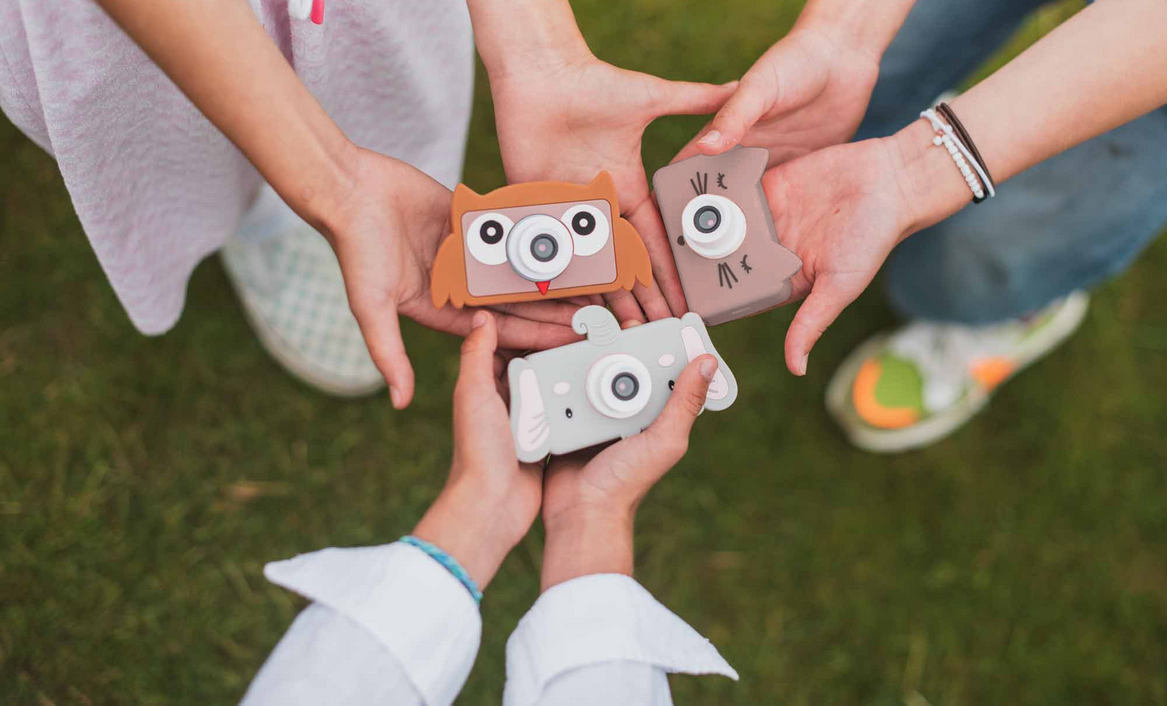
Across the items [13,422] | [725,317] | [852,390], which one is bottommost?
[852,390]

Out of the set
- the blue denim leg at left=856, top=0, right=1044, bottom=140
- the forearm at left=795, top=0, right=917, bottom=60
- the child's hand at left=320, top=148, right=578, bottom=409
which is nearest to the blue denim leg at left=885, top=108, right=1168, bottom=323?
the blue denim leg at left=856, top=0, right=1044, bottom=140

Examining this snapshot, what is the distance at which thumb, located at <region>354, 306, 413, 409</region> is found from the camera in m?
1.08

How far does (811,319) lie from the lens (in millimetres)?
1161

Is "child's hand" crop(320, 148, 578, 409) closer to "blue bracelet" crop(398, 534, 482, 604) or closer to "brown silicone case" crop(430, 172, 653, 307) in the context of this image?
"brown silicone case" crop(430, 172, 653, 307)

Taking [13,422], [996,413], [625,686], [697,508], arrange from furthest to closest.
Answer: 1. [996,413]
2. [697,508]
3. [13,422]
4. [625,686]

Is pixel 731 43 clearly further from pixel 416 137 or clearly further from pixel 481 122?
pixel 416 137

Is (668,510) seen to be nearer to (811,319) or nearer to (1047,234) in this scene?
(811,319)

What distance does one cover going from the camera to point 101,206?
101 centimetres

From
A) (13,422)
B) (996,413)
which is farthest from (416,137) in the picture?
(996,413)

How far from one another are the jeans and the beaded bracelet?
16 centimetres

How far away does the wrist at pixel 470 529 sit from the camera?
1.00m

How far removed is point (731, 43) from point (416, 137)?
0.96 m

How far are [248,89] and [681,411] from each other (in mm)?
661

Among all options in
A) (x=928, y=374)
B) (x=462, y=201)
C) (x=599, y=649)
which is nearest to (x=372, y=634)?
(x=599, y=649)
